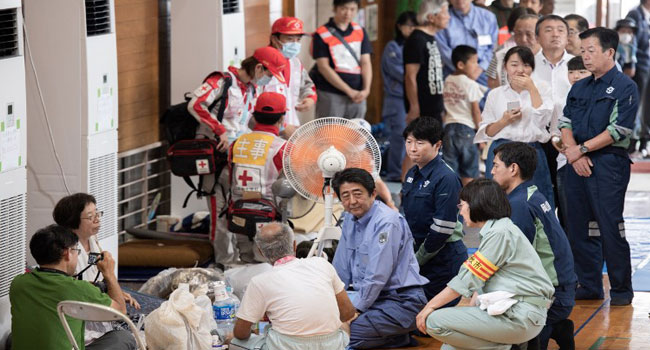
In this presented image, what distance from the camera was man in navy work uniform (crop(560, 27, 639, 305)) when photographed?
734cm

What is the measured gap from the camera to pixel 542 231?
20.6ft

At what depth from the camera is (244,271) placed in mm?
7660

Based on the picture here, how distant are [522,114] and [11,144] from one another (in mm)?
3525

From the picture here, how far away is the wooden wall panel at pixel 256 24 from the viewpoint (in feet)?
34.5

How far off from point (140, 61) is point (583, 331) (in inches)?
167

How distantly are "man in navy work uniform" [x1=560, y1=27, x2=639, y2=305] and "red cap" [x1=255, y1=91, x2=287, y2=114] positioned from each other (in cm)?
192

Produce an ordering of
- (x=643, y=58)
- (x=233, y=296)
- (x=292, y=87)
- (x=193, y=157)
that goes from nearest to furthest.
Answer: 1. (x=233, y=296)
2. (x=193, y=157)
3. (x=292, y=87)
4. (x=643, y=58)

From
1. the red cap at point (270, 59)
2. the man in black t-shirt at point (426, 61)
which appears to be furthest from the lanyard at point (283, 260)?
the man in black t-shirt at point (426, 61)

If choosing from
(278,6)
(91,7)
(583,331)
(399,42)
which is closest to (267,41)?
(278,6)

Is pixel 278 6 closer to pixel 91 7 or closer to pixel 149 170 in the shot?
pixel 149 170

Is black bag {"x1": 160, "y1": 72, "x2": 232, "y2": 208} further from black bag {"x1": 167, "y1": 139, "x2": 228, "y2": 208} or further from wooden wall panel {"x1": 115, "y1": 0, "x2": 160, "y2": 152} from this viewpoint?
wooden wall panel {"x1": 115, "y1": 0, "x2": 160, "y2": 152}

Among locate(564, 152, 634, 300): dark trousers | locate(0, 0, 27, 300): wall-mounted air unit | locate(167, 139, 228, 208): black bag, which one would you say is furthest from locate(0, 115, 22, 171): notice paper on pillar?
locate(564, 152, 634, 300): dark trousers

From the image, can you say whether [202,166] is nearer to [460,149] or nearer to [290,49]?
[290,49]

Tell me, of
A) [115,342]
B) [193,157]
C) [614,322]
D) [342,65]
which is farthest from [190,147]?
[614,322]
